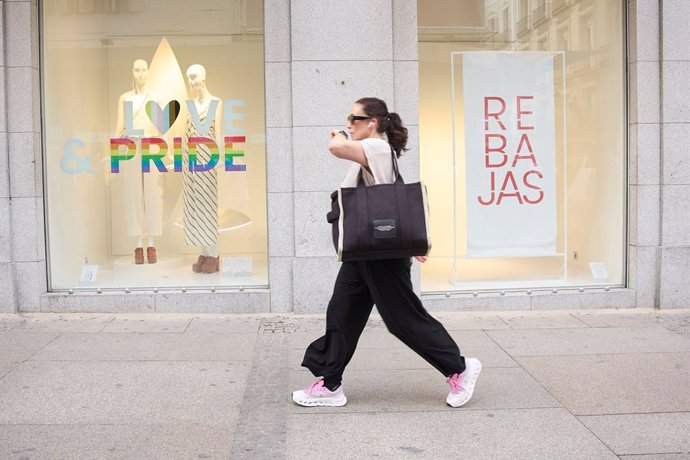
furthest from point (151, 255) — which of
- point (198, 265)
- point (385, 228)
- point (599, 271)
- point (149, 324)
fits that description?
point (599, 271)

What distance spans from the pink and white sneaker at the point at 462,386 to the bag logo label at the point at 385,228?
41.1 inches

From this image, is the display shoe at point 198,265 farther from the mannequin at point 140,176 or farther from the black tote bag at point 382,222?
the black tote bag at point 382,222

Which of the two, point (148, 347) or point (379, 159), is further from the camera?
point (148, 347)

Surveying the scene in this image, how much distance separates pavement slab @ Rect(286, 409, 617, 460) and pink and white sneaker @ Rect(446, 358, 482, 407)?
81mm

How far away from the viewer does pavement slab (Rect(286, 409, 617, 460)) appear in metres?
4.31

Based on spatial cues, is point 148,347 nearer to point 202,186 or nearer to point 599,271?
point 202,186

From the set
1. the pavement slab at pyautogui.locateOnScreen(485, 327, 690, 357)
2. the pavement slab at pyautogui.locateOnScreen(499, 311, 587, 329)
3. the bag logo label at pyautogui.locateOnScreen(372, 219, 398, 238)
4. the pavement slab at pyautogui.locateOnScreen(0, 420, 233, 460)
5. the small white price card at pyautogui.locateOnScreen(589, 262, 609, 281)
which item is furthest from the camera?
the small white price card at pyautogui.locateOnScreen(589, 262, 609, 281)

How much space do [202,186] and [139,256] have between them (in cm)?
99

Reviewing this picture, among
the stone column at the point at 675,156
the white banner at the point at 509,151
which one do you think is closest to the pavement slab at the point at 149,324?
the white banner at the point at 509,151

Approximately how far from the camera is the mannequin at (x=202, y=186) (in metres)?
8.18

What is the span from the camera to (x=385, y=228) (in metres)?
4.64


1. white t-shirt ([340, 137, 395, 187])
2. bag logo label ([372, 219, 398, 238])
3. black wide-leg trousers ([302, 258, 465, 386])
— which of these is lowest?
black wide-leg trousers ([302, 258, 465, 386])

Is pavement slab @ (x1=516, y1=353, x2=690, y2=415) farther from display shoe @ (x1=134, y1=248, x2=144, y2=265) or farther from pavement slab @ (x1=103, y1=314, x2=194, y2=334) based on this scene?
display shoe @ (x1=134, y1=248, x2=144, y2=265)

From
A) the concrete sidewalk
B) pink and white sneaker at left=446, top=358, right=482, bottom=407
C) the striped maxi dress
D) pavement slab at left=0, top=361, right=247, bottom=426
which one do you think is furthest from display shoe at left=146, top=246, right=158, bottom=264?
pink and white sneaker at left=446, top=358, right=482, bottom=407
